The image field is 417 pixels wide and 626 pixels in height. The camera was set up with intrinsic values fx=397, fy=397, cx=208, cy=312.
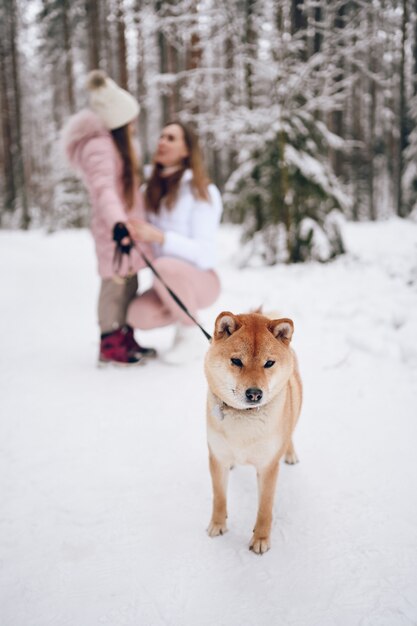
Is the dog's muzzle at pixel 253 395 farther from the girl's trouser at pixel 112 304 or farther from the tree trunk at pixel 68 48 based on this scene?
the tree trunk at pixel 68 48

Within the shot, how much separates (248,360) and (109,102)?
291cm

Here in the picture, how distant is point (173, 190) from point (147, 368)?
172 centimetres

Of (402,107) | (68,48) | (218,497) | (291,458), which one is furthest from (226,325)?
(68,48)

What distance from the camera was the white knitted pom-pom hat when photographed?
343 cm

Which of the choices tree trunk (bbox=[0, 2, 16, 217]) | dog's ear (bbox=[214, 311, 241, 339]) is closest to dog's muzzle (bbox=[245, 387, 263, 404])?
dog's ear (bbox=[214, 311, 241, 339])

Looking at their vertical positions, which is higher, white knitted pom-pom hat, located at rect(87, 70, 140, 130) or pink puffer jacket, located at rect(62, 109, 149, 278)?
white knitted pom-pom hat, located at rect(87, 70, 140, 130)

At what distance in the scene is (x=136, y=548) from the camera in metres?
1.79

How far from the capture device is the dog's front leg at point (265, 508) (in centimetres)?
177

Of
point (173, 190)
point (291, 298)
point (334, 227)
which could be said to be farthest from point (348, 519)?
point (334, 227)

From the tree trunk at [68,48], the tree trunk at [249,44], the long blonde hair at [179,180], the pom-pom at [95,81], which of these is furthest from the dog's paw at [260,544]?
the tree trunk at [68,48]

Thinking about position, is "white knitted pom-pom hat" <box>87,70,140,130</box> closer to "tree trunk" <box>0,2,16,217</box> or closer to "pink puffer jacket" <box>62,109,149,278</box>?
"pink puffer jacket" <box>62,109,149,278</box>

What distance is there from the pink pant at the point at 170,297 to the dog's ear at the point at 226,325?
77.4 inches

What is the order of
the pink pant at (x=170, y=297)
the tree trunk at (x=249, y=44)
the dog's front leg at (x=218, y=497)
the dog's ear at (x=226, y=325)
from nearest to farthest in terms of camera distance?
the dog's ear at (x=226, y=325) < the dog's front leg at (x=218, y=497) < the pink pant at (x=170, y=297) < the tree trunk at (x=249, y=44)

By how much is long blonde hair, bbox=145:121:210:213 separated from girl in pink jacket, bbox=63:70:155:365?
0.17m
